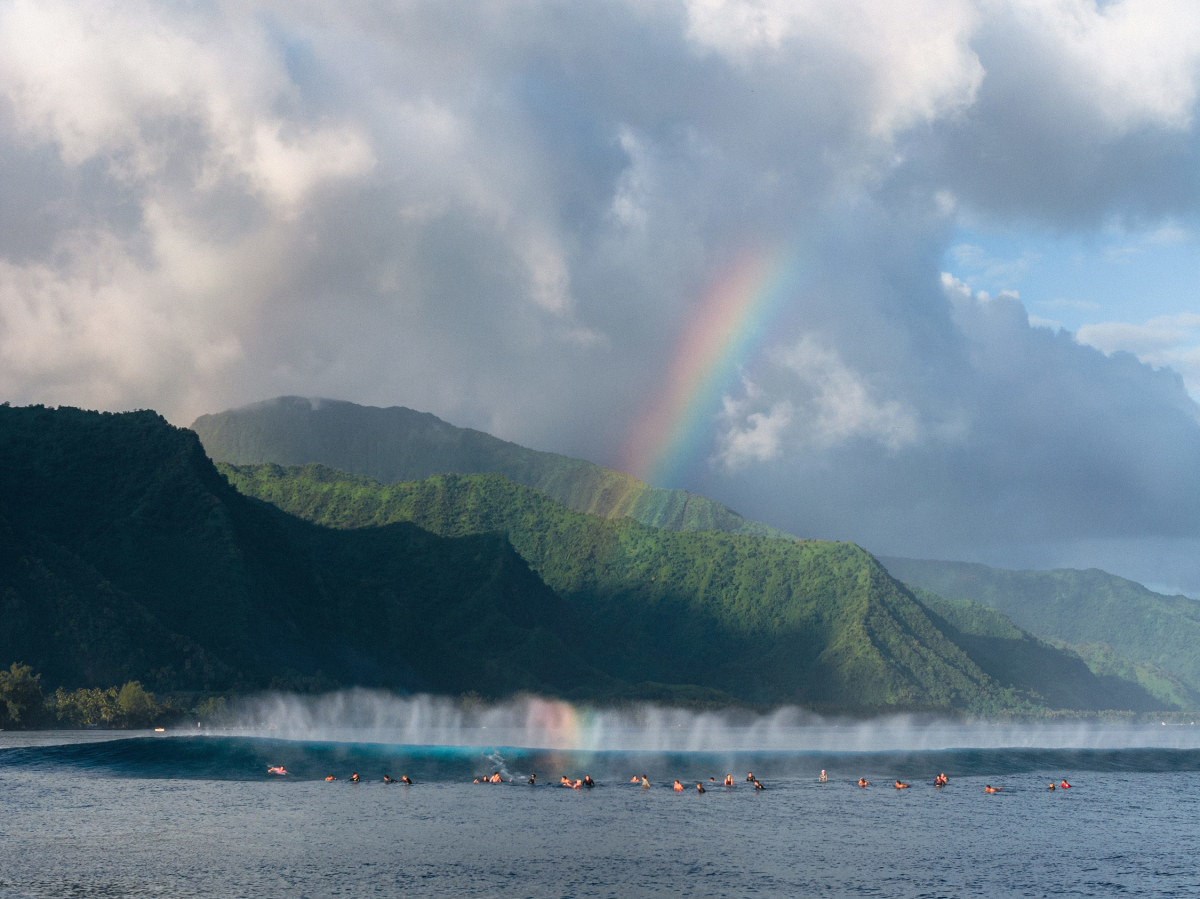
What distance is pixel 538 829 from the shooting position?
102938mm

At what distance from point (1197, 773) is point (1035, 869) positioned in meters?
123

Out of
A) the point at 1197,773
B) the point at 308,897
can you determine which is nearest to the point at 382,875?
the point at 308,897

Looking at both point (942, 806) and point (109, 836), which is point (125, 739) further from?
point (942, 806)

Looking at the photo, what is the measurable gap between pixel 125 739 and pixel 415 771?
1595 inches

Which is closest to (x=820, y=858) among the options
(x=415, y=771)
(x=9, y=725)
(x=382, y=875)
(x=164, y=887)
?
(x=382, y=875)

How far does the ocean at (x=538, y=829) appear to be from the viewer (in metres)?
79.0

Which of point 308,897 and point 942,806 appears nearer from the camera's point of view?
point 308,897

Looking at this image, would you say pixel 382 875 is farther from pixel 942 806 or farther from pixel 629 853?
pixel 942 806

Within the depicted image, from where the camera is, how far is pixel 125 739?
16088 centimetres

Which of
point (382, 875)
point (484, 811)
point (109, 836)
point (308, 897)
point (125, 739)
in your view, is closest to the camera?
point (308, 897)

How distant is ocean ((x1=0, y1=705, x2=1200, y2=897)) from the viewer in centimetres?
7900

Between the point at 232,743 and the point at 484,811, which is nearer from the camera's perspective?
the point at 484,811

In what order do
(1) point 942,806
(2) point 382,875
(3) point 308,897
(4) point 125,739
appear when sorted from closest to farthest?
(3) point 308,897, (2) point 382,875, (1) point 942,806, (4) point 125,739

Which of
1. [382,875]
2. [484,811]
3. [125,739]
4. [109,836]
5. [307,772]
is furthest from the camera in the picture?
[125,739]
